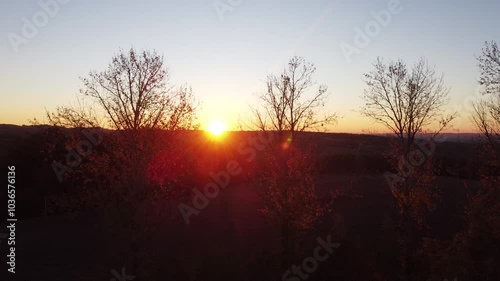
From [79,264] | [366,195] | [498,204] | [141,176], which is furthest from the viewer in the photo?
[366,195]

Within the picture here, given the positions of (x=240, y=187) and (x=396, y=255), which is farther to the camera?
(x=240, y=187)

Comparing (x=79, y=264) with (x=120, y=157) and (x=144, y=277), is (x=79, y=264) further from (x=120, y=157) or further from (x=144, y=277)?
(x=120, y=157)

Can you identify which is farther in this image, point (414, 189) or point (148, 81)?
point (414, 189)

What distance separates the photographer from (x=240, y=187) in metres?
58.3

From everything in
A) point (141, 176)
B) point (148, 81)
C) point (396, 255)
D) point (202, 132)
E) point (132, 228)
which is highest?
point (148, 81)

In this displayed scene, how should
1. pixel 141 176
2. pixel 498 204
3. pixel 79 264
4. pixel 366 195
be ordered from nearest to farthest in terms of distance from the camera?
pixel 498 204 → pixel 141 176 → pixel 79 264 → pixel 366 195

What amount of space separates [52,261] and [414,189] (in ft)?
82.0

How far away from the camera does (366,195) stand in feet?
177

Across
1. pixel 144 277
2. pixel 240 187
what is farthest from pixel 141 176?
pixel 240 187

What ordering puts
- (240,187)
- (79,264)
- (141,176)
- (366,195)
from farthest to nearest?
1. (240,187)
2. (366,195)
3. (79,264)
4. (141,176)

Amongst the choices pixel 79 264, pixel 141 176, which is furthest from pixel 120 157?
pixel 79 264

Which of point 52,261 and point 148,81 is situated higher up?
point 148,81

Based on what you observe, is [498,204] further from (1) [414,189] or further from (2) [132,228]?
(2) [132,228]

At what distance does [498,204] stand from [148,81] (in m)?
18.0
